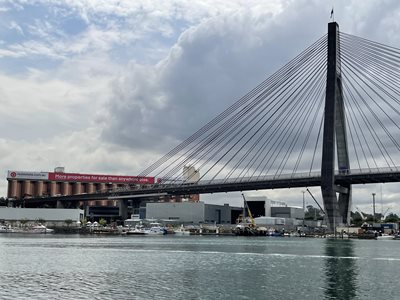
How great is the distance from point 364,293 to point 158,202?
144 m

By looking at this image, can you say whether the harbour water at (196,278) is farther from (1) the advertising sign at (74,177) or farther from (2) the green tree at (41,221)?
(1) the advertising sign at (74,177)

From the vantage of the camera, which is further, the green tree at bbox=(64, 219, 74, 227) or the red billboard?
the red billboard

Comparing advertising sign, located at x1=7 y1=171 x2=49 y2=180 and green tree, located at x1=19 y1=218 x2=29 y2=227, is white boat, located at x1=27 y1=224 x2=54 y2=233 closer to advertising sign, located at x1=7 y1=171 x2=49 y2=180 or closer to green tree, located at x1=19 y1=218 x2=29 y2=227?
green tree, located at x1=19 y1=218 x2=29 y2=227

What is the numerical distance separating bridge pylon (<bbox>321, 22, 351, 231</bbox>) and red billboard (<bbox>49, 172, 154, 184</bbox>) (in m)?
97.0

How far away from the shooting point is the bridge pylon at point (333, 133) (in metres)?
86.6

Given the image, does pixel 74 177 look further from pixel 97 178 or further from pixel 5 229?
pixel 5 229

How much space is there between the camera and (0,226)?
439 feet

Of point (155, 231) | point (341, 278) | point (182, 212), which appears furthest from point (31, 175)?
point (341, 278)

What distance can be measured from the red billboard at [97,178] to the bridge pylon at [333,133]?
9699 centimetres

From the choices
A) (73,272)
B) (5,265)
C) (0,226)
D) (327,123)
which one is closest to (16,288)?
(73,272)

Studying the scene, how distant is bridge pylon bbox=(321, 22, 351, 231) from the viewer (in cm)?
8662

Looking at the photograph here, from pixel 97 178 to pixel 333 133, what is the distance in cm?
11375

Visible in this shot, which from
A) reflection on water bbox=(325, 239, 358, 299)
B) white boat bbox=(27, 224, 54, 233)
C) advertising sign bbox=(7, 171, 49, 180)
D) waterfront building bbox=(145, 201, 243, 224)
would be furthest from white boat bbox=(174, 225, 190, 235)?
reflection on water bbox=(325, 239, 358, 299)

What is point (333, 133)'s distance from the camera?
285ft
